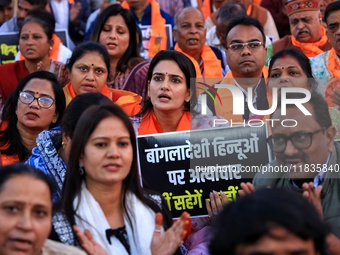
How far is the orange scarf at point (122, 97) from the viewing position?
6953 millimetres

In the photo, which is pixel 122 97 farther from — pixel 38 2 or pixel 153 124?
pixel 38 2

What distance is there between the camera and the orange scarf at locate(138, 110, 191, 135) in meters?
6.38

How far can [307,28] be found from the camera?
339 inches

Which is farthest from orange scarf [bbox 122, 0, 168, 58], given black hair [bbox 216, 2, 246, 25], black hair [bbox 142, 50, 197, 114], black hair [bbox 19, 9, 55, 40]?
black hair [bbox 142, 50, 197, 114]

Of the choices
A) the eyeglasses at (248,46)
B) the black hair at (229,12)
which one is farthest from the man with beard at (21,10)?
the eyeglasses at (248,46)

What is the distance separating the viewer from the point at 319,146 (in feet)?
16.4

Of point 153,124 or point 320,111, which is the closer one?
point 320,111

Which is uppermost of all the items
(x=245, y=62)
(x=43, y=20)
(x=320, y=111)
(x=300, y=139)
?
(x=43, y=20)

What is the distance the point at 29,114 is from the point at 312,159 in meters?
2.44

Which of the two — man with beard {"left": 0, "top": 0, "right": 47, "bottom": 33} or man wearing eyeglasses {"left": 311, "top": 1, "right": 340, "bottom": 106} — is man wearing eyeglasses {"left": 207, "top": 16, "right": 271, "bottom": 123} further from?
man with beard {"left": 0, "top": 0, "right": 47, "bottom": 33}

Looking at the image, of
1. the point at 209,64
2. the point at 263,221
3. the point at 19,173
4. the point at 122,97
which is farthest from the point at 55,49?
the point at 263,221

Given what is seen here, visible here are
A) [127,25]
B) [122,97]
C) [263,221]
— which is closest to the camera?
[263,221]

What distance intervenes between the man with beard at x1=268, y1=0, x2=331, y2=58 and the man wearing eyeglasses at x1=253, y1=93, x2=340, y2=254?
11.7 ft

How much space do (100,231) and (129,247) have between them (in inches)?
7.3
